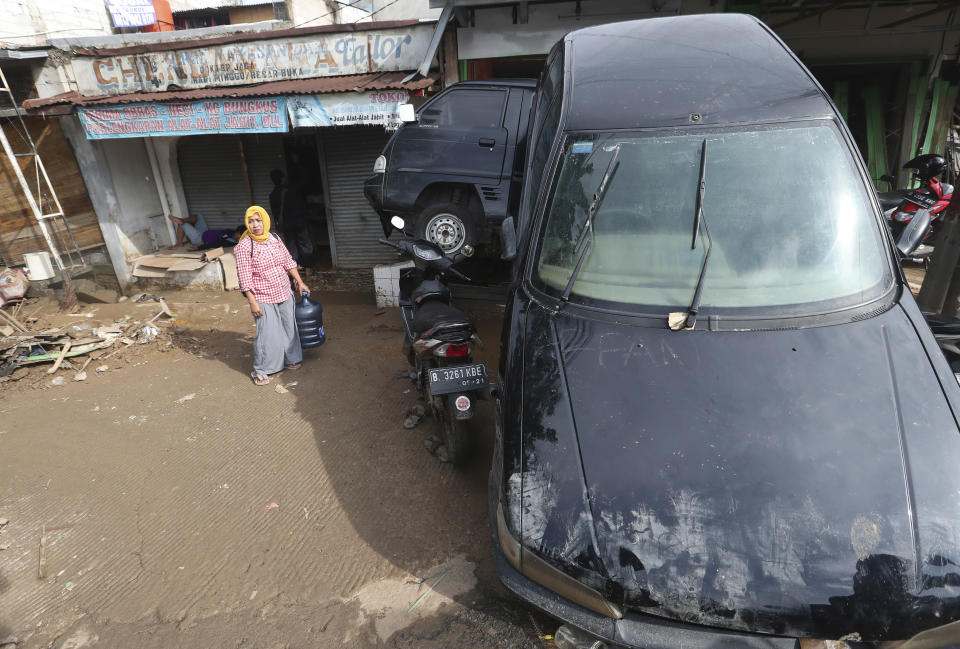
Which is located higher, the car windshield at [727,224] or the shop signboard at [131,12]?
the shop signboard at [131,12]

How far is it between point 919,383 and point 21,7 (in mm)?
13879

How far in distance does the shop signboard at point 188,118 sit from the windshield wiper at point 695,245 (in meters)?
5.99

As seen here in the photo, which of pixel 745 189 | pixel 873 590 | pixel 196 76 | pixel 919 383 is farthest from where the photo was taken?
pixel 196 76

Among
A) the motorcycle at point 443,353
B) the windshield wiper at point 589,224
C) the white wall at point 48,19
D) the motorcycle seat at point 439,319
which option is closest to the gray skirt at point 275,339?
the motorcycle at point 443,353

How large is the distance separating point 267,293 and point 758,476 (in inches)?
175

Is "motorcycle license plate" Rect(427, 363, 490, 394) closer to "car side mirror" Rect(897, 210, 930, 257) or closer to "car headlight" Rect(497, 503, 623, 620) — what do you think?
"car headlight" Rect(497, 503, 623, 620)

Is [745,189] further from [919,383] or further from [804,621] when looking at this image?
[804,621]

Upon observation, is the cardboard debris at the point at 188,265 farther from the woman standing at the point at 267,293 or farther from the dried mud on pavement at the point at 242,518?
the woman standing at the point at 267,293

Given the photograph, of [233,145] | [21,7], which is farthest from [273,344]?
[21,7]

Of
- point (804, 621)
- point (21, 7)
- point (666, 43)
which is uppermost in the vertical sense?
point (21, 7)

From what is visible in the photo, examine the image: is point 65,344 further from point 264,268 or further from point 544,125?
point 544,125

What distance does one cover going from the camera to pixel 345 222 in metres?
9.01

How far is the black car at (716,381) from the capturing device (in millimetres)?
1687

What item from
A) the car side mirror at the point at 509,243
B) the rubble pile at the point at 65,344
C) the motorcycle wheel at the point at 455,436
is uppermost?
the car side mirror at the point at 509,243
